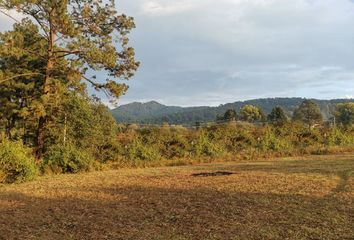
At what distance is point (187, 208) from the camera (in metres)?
7.24

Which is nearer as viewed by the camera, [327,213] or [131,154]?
[327,213]

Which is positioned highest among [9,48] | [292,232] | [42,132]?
[9,48]

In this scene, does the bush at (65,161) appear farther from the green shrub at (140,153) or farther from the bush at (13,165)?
the green shrub at (140,153)

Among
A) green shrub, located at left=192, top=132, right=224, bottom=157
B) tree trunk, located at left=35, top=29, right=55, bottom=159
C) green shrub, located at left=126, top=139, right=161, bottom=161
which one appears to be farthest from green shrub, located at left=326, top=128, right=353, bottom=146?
tree trunk, located at left=35, top=29, right=55, bottom=159

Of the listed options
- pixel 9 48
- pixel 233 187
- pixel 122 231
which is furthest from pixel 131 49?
pixel 122 231

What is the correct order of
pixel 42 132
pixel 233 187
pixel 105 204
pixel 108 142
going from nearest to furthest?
pixel 105 204
pixel 233 187
pixel 42 132
pixel 108 142

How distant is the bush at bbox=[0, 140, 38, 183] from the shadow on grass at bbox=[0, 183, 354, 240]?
2.99 m

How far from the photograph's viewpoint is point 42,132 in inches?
671

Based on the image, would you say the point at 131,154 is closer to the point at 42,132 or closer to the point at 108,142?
the point at 108,142

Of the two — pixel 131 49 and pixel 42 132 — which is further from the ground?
pixel 131 49

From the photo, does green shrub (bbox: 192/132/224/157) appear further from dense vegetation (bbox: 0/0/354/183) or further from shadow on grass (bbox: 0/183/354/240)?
shadow on grass (bbox: 0/183/354/240)

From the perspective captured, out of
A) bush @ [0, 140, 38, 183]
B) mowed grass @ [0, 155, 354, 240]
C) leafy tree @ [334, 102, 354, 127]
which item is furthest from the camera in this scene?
leafy tree @ [334, 102, 354, 127]

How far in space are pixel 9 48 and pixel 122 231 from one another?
11422 millimetres

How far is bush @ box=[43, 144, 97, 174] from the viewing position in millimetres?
14227
